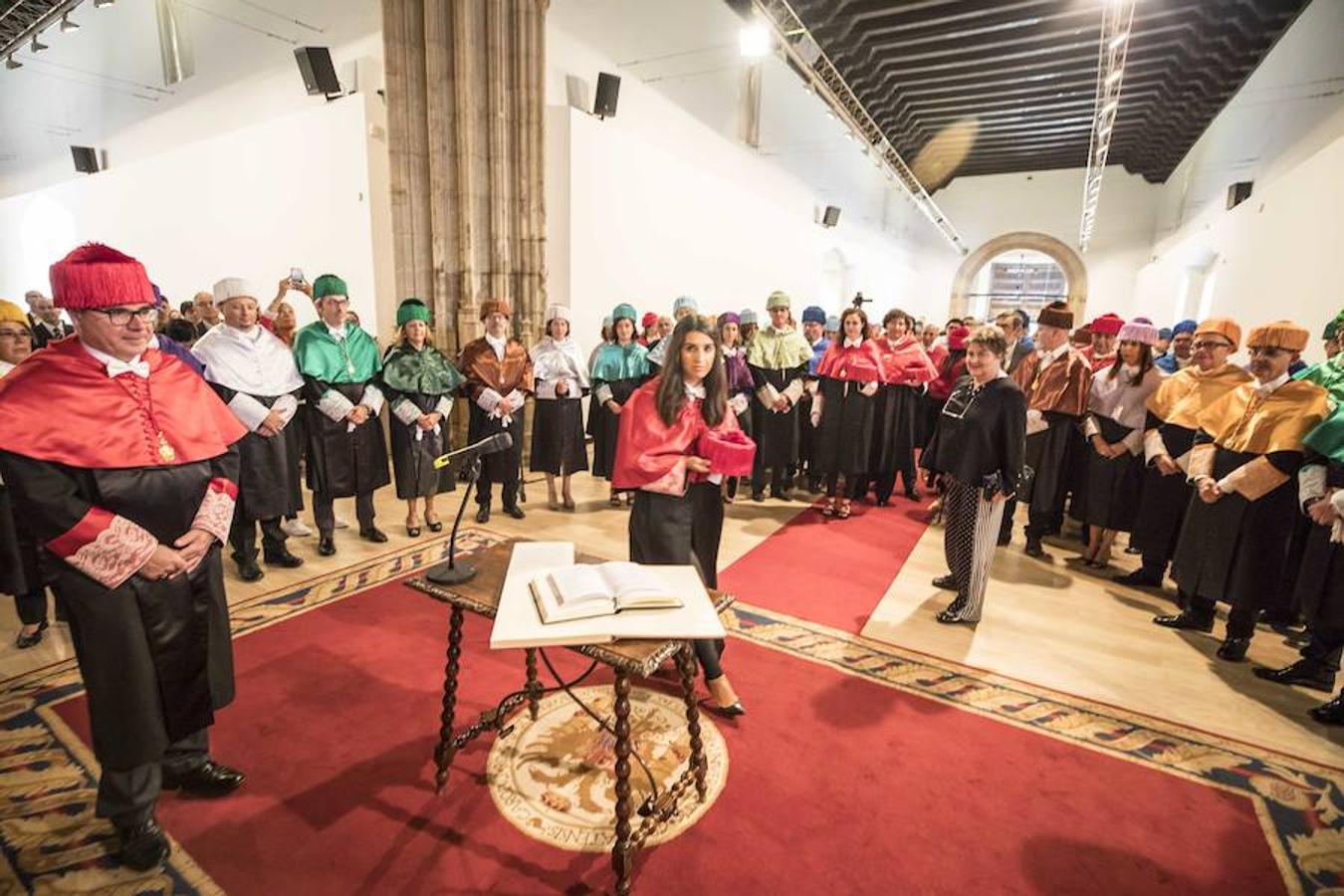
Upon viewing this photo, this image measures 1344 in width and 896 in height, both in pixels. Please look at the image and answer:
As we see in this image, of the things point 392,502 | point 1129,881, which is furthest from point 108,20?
point 1129,881

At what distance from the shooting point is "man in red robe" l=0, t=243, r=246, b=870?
1.71 metres

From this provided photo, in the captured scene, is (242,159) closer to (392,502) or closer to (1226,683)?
(392,502)

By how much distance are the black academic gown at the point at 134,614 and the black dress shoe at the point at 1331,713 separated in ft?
15.2

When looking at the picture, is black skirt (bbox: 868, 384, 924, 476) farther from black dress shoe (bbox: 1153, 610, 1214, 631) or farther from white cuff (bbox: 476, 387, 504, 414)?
white cuff (bbox: 476, 387, 504, 414)

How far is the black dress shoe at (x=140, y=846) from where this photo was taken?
73.7 inches

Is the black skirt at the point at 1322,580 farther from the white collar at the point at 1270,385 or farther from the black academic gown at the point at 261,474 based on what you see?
the black academic gown at the point at 261,474

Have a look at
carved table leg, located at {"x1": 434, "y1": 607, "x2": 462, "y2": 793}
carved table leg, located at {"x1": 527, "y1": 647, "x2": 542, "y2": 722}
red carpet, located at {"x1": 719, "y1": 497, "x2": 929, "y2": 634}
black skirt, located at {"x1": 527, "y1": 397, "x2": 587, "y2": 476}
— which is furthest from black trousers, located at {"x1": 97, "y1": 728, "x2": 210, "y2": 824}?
black skirt, located at {"x1": 527, "y1": 397, "x2": 587, "y2": 476}

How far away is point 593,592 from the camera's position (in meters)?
1.75

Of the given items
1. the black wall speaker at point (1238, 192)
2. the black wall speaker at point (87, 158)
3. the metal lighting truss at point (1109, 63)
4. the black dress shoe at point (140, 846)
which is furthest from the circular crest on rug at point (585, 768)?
the black wall speaker at point (87, 158)

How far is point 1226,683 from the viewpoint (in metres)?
3.21

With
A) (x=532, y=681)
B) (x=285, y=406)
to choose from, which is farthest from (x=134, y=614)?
(x=285, y=406)

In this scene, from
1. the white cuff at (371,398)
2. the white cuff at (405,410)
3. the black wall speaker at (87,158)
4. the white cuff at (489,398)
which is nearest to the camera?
the white cuff at (371,398)

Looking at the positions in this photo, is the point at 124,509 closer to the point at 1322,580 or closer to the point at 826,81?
the point at 1322,580

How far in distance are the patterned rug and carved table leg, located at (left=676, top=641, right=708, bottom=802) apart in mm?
1236
